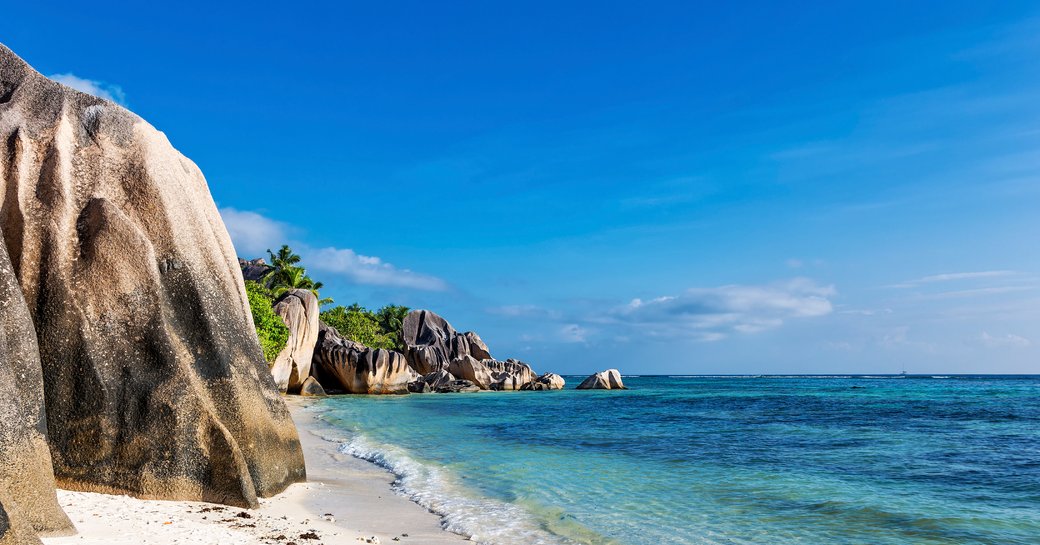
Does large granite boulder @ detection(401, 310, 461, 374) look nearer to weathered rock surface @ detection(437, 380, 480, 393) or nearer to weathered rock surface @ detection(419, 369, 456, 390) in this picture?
weathered rock surface @ detection(437, 380, 480, 393)

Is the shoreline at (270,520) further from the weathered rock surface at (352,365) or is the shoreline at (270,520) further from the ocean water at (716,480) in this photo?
the weathered rock surface at (352,365)

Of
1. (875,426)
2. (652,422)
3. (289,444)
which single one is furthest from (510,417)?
(289,444)

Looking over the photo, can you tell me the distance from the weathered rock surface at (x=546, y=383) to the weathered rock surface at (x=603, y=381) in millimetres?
2730

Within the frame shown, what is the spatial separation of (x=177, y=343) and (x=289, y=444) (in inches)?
99.9

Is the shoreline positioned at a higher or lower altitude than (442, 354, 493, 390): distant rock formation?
lower

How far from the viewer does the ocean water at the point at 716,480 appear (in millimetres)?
10148

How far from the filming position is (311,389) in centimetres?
4750

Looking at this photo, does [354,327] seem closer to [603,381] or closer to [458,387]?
[458,387]

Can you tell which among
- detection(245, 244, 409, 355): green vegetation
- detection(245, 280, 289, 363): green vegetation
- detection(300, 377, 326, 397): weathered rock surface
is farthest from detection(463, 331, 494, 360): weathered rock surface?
detection(245, 280, 289, 363): green vegetation

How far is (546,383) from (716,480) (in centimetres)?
6344

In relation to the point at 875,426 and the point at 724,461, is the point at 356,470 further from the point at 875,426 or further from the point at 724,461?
the point at 875,426

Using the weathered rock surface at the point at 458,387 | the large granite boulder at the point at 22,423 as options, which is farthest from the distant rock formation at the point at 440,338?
the large granite boulder at the point at 22,423

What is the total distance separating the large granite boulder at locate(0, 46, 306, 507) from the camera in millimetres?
8516

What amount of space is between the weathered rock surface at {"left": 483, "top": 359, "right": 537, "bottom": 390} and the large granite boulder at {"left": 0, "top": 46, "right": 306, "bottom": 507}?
202ft
